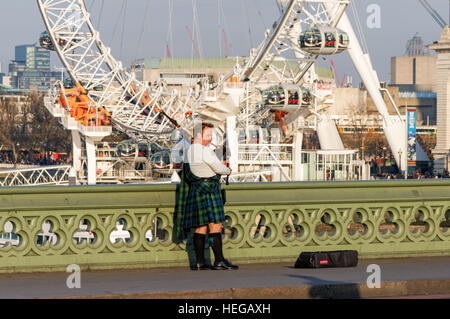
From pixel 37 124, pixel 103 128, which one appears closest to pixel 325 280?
pixel 103 128

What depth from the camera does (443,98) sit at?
388ft

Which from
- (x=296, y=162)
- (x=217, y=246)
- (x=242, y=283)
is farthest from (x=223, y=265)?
(x=296, y=162)

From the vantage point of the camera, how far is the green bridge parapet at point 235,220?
12836mm

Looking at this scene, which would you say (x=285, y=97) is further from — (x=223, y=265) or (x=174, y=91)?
(x=223, y=265)

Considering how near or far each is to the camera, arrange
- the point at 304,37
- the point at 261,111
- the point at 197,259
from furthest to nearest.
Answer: the point at 261,111, the point at 304,37, the point at 197,259

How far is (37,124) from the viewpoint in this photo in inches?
6275

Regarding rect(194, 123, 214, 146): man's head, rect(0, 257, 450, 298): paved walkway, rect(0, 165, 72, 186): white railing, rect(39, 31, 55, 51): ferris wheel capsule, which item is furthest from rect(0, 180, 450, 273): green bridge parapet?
rect(39, 31, 55, 51): ferris wheel capsule

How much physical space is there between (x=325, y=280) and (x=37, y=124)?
15050 centimetres

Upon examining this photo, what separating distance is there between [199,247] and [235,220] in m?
0.82

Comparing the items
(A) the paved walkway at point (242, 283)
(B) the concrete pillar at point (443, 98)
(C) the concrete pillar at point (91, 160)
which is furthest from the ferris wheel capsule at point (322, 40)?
(A) the paved walkway at point (242, 283)

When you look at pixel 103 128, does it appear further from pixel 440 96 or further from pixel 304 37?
pixel 440 96

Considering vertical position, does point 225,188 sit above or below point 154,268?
above

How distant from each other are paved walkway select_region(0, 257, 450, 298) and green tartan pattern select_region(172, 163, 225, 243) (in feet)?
1.96

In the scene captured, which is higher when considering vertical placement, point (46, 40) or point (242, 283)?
point (46, 40)
